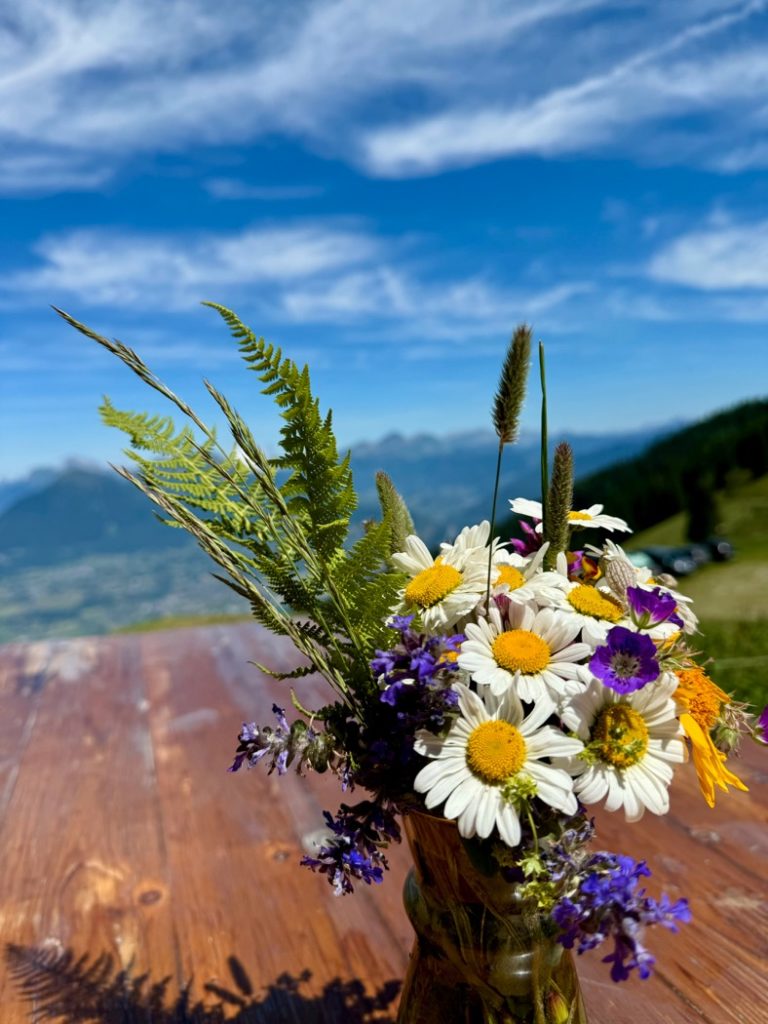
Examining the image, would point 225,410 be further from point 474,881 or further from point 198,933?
point 198,933

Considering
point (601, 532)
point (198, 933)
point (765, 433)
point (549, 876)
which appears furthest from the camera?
point (765, 433)

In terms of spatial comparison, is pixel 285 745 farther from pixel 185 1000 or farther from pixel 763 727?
pixel 185 1000

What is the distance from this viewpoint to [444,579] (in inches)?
27.4

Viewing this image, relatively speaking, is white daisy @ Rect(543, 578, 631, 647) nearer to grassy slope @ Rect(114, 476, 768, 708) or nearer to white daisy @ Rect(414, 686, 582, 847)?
white daisy @ Rect(414, 686, 582, 847)

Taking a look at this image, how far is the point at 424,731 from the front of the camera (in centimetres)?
63

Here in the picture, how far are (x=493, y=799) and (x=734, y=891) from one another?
87 centimetres

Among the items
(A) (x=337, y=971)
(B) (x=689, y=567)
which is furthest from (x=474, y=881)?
(B) (x=689, y=567)

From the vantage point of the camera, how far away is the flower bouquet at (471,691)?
589 mm

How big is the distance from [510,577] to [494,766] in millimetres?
162

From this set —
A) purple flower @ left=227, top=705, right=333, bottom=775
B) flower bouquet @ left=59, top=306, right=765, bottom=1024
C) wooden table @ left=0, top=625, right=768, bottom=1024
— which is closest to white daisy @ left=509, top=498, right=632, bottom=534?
flower bouquet @ left=59, top=306, right=765, bottom=1024

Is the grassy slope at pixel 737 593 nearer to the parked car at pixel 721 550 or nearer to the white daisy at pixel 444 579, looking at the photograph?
the parked car at pixel 721 550

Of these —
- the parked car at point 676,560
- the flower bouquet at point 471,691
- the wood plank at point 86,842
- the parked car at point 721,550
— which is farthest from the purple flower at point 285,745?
the parked car at point 721,550

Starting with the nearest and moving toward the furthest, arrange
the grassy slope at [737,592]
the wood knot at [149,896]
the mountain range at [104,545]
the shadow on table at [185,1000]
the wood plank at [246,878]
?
the shadow on table at [185,1000] < the wood plank at [246,878] < the wood knot at [149,896] < the grassy slope at [737,592] < the mountain range at [104,545]

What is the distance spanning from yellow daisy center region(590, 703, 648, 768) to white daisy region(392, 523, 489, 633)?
0.13 meters
